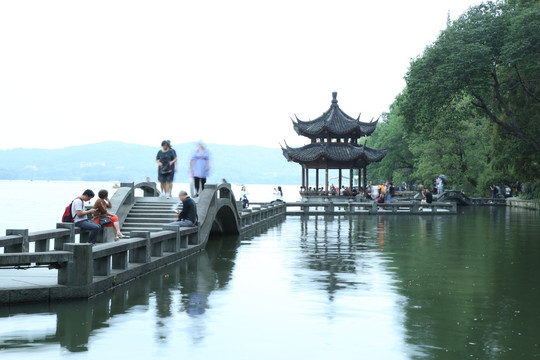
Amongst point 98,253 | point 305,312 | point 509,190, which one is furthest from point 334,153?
point 305,312

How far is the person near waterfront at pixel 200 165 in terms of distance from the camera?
1897 centimetres

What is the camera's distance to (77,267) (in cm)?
993

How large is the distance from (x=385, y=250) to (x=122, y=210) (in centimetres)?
764

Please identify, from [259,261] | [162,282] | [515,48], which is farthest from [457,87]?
[162,282]

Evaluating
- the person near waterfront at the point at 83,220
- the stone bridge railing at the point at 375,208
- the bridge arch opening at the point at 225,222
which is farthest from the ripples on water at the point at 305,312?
the stone bridge railing at the point at 375,208

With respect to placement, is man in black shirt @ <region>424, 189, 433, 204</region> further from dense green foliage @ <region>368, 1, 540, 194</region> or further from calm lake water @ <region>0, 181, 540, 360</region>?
calm lake water @ <region>0, 181, 540, 360</region>

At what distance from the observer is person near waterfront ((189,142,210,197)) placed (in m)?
19.0

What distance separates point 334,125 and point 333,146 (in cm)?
167

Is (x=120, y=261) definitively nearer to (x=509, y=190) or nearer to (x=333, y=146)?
(x=333, y=146)

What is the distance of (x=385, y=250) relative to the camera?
61.8 ft

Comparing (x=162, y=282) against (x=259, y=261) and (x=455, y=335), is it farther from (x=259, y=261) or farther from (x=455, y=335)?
(x=455, y=335)

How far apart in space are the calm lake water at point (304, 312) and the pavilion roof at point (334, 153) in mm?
32170

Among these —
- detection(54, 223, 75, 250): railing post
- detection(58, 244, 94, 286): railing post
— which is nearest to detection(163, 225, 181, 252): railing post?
detection(54, 223, 75, 250): railing post

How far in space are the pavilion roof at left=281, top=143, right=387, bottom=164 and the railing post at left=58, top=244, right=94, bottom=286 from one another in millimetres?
39624
